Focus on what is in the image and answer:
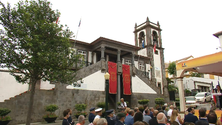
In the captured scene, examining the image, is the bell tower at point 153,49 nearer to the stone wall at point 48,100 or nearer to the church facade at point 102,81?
the church facade at point 102,81

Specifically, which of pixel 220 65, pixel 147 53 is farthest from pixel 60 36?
pixel 147 53

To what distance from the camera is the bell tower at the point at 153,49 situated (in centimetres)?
2795

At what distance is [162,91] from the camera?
28.0 meters

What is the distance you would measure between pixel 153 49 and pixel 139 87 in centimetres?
980

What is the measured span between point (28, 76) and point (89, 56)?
1252 cm

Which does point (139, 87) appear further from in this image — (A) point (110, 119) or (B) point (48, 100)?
(A) point (110, 119)

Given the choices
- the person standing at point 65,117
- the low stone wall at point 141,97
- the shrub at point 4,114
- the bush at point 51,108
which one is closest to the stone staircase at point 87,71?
the bush at point 51,108

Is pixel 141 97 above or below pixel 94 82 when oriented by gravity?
below

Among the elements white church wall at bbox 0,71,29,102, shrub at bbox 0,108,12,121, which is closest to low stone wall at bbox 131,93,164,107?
white church wall at bbox 0,71,29,102

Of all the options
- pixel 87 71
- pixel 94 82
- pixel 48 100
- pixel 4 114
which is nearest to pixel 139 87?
pixel 94 82

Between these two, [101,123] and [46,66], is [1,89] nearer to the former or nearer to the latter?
[46,66]

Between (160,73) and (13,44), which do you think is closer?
(13,44)

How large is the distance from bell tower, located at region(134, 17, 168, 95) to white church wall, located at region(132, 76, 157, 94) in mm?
4427

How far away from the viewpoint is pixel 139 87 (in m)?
21.7
